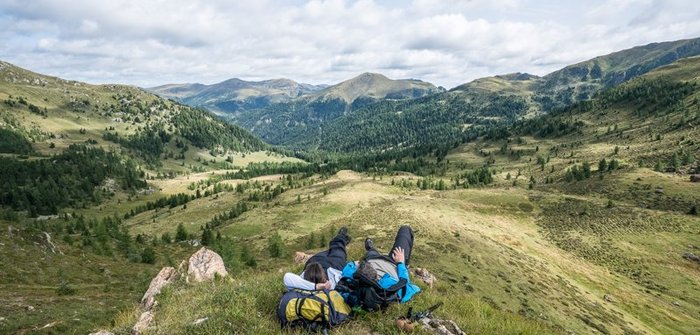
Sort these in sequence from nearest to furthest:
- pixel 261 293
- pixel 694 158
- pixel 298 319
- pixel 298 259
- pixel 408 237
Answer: pixel 298 319, pixel 261 293, pixel 408 237, pixel 298 259, pixel 694 158

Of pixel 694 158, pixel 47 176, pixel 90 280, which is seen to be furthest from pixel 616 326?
pixel 47 176

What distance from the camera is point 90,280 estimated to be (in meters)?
41.7

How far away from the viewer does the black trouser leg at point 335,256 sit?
1254 centimetres

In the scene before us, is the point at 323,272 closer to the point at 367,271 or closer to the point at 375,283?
the point at 367,271

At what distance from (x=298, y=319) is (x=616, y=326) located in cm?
4546

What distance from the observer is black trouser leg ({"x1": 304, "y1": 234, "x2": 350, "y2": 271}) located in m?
12.5

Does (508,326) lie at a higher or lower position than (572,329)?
higher

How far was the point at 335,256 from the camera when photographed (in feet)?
42.8

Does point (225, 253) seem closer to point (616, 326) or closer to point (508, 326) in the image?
point (508, 326)

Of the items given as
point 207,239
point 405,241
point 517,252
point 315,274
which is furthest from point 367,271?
point 207,239

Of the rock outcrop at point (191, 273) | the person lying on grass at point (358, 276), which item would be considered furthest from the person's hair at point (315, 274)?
the rock outcrop at point (191, 273)

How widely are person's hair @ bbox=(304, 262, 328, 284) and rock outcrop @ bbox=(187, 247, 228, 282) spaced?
29.4 ft

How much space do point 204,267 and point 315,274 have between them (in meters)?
11.3

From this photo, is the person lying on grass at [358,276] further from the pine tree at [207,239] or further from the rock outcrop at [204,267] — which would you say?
the pine tree at [207,239]
